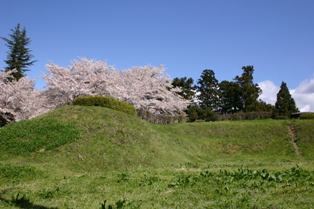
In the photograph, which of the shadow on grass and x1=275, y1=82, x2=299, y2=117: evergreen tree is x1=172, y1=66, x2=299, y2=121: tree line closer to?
x1=275, y1=82, x2=299, y2=117: evergreen tree

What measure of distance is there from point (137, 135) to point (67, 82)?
14796 millimetres

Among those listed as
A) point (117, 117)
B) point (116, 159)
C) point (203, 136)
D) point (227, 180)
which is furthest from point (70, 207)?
point (203, 136)

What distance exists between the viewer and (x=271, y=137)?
3105 centimetres

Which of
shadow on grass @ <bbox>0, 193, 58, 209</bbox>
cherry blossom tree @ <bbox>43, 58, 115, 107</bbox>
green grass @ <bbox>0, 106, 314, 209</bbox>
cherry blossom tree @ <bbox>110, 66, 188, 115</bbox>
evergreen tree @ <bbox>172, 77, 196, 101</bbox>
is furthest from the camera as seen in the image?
evergreen tree @ <bbox>172, 77, 196, 101</bbox>

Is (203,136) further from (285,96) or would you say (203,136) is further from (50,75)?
(285,96)

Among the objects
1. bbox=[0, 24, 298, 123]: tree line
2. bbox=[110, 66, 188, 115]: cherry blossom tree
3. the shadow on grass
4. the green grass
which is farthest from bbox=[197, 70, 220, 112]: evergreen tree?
the shadow on grass

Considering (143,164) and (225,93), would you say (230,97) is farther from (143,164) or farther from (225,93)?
(143,164)

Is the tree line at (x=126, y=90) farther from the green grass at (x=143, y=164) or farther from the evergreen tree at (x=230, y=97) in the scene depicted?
the green grass at (x=143, y=164)

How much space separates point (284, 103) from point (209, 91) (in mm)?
19477

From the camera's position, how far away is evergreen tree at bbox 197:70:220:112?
63.4 meters

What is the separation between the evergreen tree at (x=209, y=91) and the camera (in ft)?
208

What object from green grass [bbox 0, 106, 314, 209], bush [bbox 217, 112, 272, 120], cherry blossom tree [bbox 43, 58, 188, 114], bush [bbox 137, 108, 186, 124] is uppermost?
cherry blossom tree [bbox 43, 58, 188, 114]

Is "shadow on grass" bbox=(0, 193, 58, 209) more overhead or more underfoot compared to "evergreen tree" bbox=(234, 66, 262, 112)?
more underfoot

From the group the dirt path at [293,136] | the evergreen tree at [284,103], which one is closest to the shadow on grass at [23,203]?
the dirt path at [293,136]
